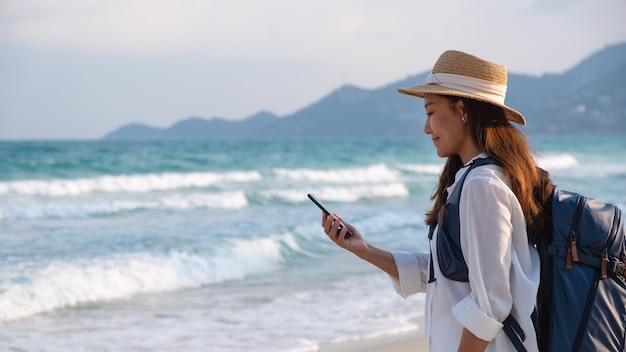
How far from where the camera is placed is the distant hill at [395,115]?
325ft

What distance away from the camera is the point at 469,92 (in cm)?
211

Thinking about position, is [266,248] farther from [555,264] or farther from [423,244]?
[555,264]

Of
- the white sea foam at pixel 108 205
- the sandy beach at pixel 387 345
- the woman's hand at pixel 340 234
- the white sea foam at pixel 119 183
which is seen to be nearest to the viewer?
the woman's hand at pixel 340 234

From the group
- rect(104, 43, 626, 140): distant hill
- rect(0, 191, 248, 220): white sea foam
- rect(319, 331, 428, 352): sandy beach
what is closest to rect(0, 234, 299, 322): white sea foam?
rect(319, 331, 428, 352): sandy beach

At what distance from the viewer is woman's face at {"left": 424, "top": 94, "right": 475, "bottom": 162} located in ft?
Result: 7.04

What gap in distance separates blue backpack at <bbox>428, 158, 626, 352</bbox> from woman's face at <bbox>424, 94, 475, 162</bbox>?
0.14 meters

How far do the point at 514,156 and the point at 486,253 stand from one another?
0.89 ft

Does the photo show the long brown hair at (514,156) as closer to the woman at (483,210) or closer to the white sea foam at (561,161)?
the woman at (483,210)

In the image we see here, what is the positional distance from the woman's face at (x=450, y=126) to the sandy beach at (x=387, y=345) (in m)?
3.39

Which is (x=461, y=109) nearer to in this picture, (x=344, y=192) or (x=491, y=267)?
(x=491, y=267)

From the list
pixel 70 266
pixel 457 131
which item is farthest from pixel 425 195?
pixel 457 131

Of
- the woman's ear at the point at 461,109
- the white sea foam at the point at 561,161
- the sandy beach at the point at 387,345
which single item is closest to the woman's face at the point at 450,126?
the woman's ear at the point at 461,109

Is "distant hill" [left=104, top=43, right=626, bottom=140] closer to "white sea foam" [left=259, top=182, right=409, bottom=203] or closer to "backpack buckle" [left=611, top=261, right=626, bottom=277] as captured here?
"white sea foam" [left=259, top=182, right=409, bottom=203]

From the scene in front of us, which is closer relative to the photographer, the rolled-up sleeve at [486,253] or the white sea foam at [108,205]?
the rolled-up sleeve at [486,253]
